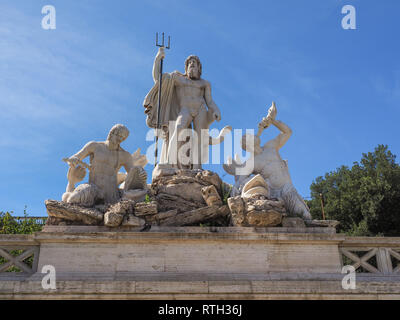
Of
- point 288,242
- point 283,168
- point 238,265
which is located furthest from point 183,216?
point 283,168

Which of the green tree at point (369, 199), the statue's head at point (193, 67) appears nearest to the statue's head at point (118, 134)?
the statue's head at point (193, 67)

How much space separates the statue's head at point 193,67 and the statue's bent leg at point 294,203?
4.38 metres

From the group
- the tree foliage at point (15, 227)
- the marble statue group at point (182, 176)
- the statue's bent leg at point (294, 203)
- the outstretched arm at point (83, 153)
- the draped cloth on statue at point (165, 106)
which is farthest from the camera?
the tree foliage at point (15, 227)

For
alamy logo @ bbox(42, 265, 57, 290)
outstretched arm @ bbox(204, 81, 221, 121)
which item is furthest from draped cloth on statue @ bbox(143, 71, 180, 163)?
alamy logo @ bbox(42, 265, 57, 290)

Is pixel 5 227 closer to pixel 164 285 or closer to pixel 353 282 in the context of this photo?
pixel 164 285

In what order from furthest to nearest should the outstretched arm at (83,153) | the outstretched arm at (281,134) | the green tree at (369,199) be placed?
the green tree at (369,199) → the outstretched arm at (281,134) → the outstretched arm at (83,153)

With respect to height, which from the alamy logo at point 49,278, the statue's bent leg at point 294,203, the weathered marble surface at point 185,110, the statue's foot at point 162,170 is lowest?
the alamy logo at point 49,278

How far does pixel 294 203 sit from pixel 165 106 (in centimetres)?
466

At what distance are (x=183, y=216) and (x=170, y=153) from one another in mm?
2573

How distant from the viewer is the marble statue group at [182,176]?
891 cm

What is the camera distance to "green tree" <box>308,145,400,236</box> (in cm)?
2217

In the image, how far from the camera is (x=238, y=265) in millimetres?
8344

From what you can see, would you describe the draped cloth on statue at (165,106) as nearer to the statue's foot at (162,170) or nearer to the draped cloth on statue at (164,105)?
the draped cloth on statue at (164,105)

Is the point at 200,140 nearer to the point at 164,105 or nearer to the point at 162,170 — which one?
the point at 164,105
